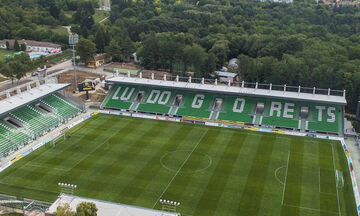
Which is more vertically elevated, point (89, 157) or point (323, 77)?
point (323, 77)

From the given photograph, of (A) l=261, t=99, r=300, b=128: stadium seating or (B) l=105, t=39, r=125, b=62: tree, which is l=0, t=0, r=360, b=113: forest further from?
(A) l=261, t=99, r=300, b=128: stadium seating

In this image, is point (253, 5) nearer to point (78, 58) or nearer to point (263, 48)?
point (263, 48)

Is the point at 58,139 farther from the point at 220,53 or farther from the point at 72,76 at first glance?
the point at 220,53

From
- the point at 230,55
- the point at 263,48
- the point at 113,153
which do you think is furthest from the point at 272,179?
the point at 230,55

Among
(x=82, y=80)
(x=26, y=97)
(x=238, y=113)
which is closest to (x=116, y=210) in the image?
(x=26, y=97)

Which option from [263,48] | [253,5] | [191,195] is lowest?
[191,195]

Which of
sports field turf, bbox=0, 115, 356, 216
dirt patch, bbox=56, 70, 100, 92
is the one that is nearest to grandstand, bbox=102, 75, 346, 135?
sports field turf, bbox=0, 115, 356, 216
